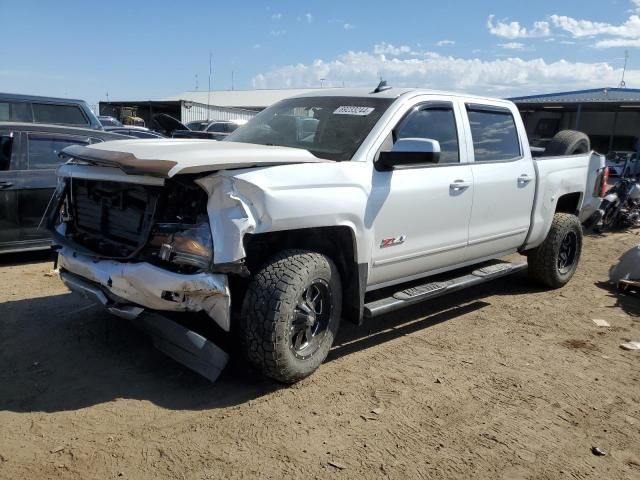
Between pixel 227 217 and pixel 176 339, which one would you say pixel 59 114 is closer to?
pixel 176 339

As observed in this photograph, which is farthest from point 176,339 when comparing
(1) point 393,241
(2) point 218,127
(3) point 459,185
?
(2) point 218,127

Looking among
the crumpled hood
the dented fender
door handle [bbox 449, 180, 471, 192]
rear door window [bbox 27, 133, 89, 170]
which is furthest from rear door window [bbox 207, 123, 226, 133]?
the dented fender

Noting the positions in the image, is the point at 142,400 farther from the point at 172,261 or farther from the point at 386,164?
the point at 386,164

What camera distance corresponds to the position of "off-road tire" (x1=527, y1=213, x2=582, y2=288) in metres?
6.28

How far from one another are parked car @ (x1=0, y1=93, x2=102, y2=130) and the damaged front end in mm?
6040

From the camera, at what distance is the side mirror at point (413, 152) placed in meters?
3.94

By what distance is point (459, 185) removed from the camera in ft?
15.6

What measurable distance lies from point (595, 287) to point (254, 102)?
53.6 m

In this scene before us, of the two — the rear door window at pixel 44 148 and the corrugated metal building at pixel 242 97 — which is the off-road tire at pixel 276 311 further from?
the corrugated metal building at pixel 242 97

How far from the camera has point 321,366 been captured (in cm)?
414

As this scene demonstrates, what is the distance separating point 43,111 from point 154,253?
23.9 feet

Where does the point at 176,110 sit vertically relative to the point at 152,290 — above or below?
above

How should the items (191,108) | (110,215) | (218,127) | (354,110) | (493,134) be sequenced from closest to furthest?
(110,215)
(354,110)
(493,134)
(218,127)
(191,108)

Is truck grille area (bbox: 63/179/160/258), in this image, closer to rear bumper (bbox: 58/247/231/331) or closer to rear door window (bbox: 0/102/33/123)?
rear bumper (bbox: 58/247/231/331)
